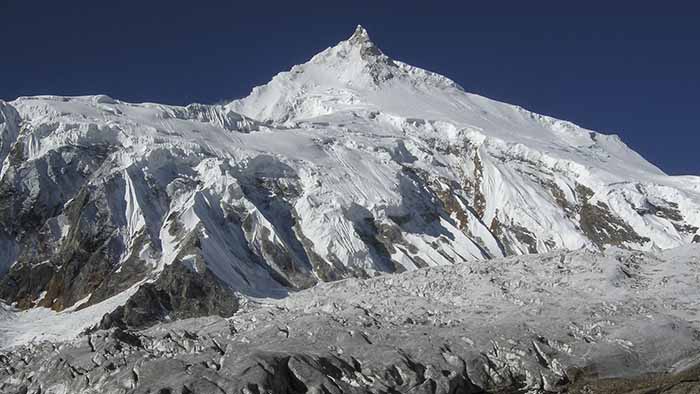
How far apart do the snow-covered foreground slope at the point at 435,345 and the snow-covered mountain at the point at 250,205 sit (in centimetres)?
4635

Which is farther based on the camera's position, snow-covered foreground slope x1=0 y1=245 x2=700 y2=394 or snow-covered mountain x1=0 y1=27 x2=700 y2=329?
snow-covered mountain x1=0 y1=27 x2=700 y2=329

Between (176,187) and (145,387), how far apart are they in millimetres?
89549

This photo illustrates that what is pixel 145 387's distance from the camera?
3816cm

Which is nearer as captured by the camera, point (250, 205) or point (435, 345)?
point (435, 345)

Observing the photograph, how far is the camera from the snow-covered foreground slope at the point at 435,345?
40250mm

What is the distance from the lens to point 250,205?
419ft

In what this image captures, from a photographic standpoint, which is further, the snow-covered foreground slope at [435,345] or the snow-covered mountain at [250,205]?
the snow-covered mountain at [250,205]

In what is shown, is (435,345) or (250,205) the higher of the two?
(250,205)

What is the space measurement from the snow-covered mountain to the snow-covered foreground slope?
46.4m

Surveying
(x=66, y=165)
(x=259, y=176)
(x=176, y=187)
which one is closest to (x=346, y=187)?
(x=259, y=176)

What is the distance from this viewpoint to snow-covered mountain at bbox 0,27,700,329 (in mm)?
110062

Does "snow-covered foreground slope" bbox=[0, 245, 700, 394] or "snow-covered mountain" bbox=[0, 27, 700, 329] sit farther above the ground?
"snow-covered mountain" bbox=[0, 27, 700, 329]

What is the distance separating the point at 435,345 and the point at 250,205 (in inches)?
3299

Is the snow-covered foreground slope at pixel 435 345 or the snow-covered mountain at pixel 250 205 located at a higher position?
the snow-covered mountain at pixel 250 205
